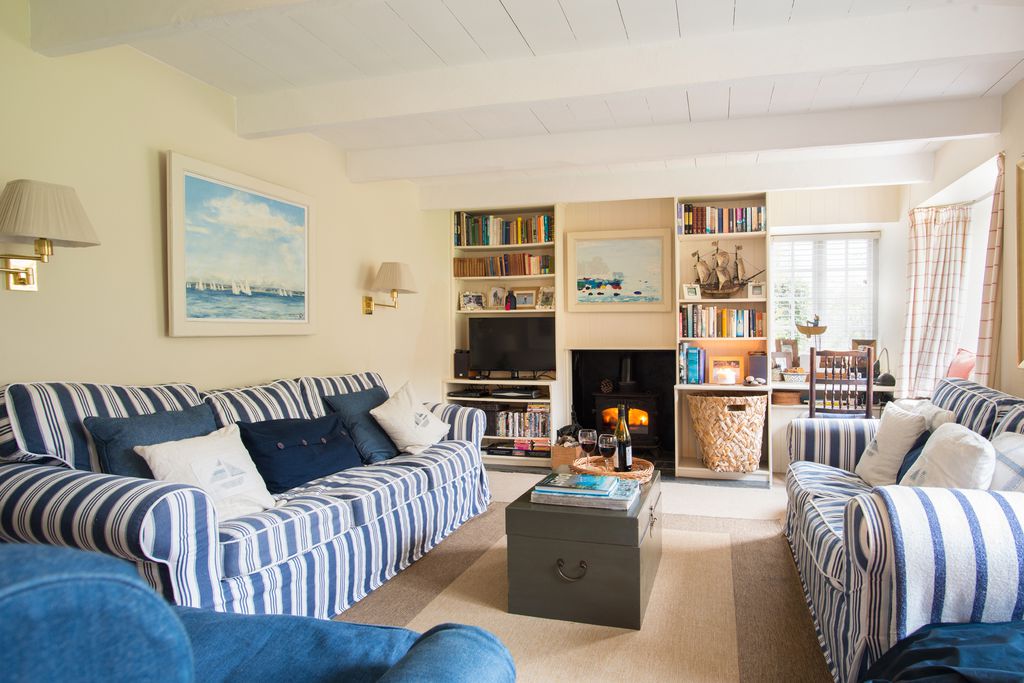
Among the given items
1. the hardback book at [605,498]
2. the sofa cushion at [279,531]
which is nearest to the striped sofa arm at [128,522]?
the sofa cushion at [279,531]

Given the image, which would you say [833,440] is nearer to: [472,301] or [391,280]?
[391,280]

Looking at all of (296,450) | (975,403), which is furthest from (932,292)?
(296,450)

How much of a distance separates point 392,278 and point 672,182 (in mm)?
2231

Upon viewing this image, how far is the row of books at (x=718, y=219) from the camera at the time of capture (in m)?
5.18

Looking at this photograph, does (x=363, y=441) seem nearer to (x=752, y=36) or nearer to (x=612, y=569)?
(x=612, y=569)

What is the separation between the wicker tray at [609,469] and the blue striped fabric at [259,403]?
1.49m

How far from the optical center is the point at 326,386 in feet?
12.7

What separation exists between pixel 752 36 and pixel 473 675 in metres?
2.74

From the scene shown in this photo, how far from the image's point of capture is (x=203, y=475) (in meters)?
2.45

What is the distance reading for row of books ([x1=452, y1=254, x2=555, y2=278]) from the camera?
590 centimetres

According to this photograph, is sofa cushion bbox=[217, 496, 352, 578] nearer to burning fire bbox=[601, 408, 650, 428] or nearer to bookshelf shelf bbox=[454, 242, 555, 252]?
burning fire bbox=[601, 408, 650, 428]

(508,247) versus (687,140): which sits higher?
(687,140)

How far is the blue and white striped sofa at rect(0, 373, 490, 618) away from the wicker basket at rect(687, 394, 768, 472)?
7.44ft

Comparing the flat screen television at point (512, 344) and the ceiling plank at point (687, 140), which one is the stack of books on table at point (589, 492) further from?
the flat screen television at point (512, 344)
